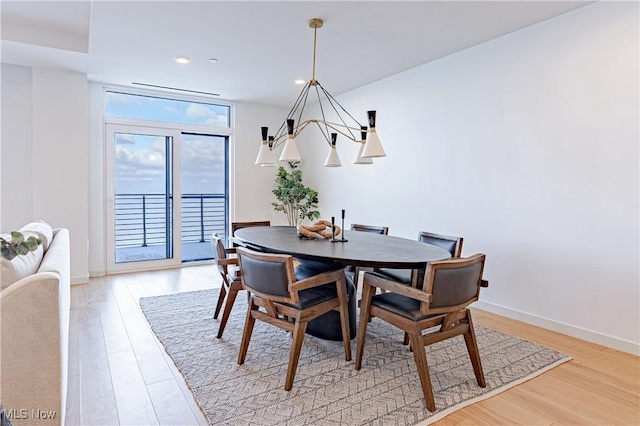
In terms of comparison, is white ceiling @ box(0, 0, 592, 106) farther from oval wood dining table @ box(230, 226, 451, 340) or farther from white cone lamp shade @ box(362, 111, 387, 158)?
oval wood dining table @ box(230, 226, 451, 340)

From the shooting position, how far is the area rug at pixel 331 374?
189 centimetres

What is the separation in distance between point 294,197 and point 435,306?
13.8 feet

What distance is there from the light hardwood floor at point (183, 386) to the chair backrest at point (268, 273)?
70 centimetres

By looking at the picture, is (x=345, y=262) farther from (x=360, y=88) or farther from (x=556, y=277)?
(x=360, y=88)

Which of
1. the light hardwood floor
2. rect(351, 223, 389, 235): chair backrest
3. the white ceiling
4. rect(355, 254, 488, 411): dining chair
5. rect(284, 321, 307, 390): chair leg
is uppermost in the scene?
the white ceiling

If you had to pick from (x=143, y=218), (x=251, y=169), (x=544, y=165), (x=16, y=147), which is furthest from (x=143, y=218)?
(x=544, y=165)

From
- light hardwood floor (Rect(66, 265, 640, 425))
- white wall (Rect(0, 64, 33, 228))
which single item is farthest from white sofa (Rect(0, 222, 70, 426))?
white wall (Rect(0, 64, 33, 228))

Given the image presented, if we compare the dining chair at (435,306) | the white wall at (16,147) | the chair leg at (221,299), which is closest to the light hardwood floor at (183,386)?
the dining chair at (435,306)

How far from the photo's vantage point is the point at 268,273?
6.89ft

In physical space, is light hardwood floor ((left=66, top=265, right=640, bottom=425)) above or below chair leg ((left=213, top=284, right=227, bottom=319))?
below

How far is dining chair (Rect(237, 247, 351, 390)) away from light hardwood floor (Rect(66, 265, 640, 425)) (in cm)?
56

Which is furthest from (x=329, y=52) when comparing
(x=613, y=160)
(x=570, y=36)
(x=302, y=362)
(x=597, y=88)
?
(x=302, y=362)

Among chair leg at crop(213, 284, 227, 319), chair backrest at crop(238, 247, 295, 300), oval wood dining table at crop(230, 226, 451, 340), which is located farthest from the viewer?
chair leg at crop(213, 284, 227, 319)

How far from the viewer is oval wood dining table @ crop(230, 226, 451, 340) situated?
2.16 m
